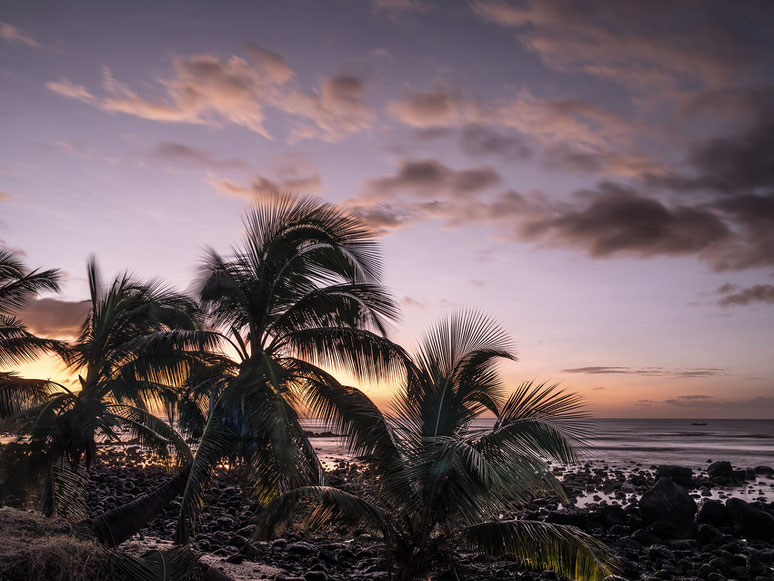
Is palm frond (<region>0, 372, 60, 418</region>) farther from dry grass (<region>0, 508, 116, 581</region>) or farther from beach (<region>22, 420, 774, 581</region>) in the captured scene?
dry grass (<region>0, 508, 116, 581</region>)

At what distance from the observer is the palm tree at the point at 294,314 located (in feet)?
33.7

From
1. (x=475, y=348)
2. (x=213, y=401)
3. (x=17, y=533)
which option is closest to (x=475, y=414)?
(x=475, y=348)

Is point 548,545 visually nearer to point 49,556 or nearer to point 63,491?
point 49,556

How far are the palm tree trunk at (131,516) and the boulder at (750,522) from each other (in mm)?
15586

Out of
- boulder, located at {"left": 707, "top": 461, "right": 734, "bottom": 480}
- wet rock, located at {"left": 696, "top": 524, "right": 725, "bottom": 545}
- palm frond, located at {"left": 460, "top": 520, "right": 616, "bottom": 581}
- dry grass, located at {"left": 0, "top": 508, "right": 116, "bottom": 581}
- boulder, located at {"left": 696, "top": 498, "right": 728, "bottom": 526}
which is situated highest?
palm frond, located at {"left": 460, "top": 520, "right": 616, "bottom": 581}

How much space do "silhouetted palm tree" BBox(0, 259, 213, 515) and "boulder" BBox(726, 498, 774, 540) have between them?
15524 mm

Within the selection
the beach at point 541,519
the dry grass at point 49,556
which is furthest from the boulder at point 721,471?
the dry grass at point 49,556

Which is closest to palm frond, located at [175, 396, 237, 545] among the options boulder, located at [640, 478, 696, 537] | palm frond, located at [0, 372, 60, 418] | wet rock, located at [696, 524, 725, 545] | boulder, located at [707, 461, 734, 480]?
palm frond, located at [0, 372, 60, 418]

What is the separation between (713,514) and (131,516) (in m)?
16.2

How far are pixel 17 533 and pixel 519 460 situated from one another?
7659 mm

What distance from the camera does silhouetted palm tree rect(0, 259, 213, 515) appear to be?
36.4ft

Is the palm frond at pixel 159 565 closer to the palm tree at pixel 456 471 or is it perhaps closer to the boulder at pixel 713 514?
the palm tree at pixel 456 471

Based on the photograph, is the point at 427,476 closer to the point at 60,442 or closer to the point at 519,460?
the point at 519,460

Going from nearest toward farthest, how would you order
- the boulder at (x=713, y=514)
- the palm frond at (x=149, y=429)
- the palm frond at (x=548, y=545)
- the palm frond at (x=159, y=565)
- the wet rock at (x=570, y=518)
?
the palm frond at (x=548, y=545), the palm frond at (x=159, y=565), the palm frond at (x=149, y=429), the wet rock at (x=570, y=518), the boulder at (x=713, y=514)
